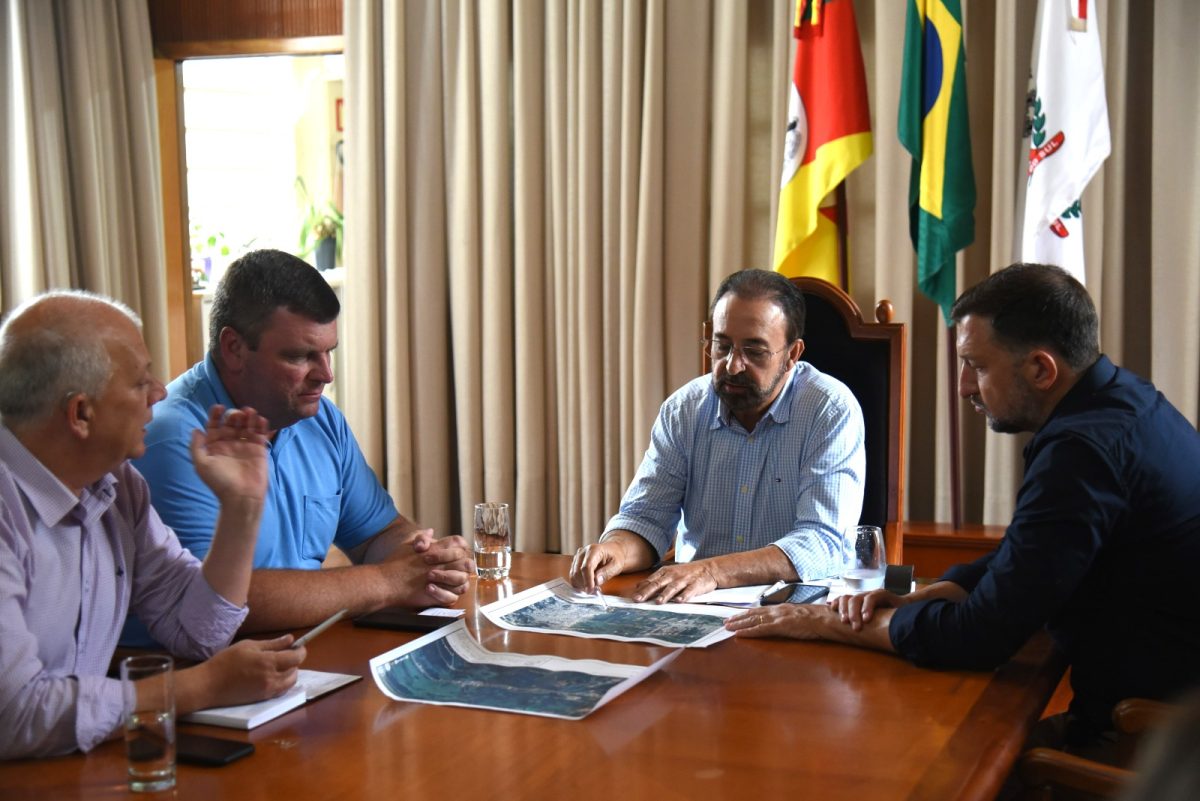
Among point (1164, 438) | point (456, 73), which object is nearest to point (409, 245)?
point (456, 73)

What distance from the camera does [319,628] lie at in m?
1.72

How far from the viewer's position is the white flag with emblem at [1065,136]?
3.30 meters

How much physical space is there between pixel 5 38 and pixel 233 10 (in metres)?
0.80

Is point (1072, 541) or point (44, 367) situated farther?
point (1072, 541)

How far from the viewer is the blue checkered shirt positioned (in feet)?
8.58

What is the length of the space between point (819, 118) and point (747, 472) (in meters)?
1.36

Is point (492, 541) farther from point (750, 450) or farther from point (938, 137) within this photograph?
point (938, 137)

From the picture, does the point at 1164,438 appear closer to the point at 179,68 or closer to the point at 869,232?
the point at 869,232

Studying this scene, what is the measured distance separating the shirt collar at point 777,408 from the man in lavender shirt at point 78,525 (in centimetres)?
133

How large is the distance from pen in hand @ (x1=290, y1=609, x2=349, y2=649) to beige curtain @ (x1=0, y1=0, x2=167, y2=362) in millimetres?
2967

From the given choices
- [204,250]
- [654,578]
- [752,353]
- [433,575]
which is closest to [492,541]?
[433,575]

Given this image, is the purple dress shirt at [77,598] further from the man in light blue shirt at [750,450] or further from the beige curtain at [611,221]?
the beige curtain at [611,221]

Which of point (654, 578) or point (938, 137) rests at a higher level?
point (938, 137)

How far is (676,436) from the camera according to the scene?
2844mm
